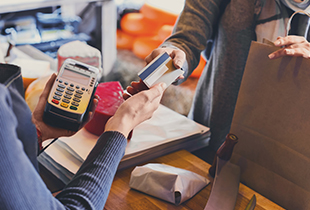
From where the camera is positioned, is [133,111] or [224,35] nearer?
[133,111]

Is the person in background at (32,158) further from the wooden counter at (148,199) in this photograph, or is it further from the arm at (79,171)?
the wooden counter at (148,199)

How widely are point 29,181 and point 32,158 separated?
61mm

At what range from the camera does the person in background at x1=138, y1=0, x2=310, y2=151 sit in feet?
2.70

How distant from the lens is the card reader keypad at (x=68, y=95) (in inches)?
21.7

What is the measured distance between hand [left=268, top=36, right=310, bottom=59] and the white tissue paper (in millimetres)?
321

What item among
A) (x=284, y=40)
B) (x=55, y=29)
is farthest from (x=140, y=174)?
(x=55, y=29)

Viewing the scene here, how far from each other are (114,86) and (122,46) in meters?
2.89

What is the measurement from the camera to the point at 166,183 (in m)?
0.59

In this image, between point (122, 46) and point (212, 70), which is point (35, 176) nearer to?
point (212, 70)

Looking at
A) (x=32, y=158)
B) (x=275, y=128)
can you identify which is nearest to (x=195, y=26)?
(x=275, y=128)

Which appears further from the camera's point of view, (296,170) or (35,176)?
(296,170)

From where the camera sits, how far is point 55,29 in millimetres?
2115

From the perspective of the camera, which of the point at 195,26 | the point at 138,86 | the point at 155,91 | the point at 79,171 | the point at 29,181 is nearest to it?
the point at 29,181

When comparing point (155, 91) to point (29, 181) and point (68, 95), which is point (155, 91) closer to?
point (68, 95)
